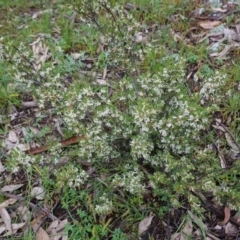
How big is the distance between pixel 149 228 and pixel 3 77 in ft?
5.98

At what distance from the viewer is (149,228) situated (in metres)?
2.51

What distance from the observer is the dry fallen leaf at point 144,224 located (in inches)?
98.6

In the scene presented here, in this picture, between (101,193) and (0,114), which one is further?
(0,114)

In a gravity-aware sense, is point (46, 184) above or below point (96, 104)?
below

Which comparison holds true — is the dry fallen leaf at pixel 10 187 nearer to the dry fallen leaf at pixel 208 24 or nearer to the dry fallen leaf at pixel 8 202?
the dry fallen leaf at pixel 8 202

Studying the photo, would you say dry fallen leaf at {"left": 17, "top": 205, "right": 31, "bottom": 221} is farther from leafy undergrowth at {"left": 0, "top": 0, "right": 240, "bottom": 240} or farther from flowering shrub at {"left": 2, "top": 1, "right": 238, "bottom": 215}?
flowering shrub at {"left": 2, "top": 1, "right": 238, "bottom": 215}

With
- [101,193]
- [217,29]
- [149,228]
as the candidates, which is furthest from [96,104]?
[217,29]

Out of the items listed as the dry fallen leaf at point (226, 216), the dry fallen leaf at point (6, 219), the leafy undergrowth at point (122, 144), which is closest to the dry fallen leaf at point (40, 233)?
the leafy undergrowth at point (122, 144)

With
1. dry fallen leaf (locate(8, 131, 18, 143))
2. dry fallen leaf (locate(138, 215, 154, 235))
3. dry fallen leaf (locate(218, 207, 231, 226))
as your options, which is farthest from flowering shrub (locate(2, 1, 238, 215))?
dry fallen leaf (locate(8, 131, 18, 143))

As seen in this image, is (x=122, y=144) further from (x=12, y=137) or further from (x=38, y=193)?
(x=12, y=137)

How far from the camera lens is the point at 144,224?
252cm

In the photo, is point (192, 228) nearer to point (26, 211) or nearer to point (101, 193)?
point (101, 193)

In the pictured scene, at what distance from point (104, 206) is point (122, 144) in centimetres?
43

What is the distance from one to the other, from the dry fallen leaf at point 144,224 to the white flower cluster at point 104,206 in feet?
0.68
